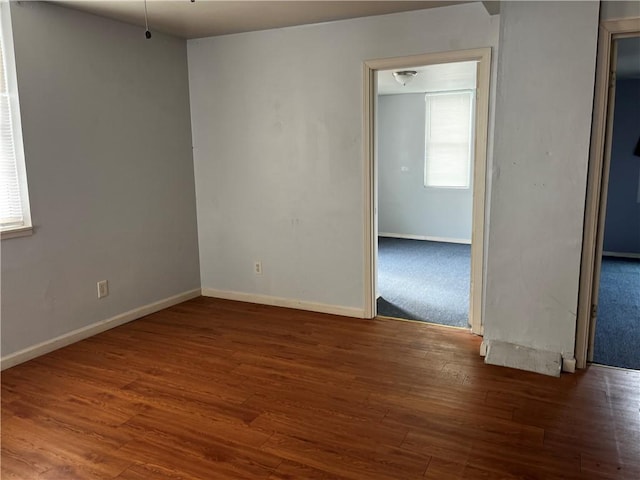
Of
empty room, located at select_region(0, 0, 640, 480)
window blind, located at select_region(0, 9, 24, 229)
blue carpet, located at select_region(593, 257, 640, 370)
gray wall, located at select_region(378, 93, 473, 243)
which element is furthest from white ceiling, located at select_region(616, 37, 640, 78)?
window blind, located at select_region(0, 9, 24, 229)

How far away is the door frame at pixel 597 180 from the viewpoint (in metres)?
2.75

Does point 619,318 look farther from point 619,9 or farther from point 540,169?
point 619,9

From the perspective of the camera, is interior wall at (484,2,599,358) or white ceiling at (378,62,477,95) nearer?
interior wall at (484,2,599,358)

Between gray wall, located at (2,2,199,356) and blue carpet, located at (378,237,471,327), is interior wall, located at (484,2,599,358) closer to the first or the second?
blue carpet, located at (378,237,471,327)

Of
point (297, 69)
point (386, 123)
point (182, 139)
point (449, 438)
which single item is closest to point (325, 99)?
point (297, 69)

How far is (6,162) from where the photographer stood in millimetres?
3160

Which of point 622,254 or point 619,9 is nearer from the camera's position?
point 619,9

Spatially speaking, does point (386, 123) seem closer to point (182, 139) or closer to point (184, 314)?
point (182, 139)

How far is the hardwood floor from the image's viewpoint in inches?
84.7

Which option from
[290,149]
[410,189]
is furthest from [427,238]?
[290,149]

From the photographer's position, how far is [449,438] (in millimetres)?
2336

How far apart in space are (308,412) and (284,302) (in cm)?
190

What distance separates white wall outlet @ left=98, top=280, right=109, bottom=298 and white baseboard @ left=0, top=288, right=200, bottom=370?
0.21 m

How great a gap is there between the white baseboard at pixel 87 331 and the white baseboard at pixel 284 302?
0.25 m
